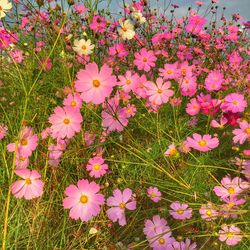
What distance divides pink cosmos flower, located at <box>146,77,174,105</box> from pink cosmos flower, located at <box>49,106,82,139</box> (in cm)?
48

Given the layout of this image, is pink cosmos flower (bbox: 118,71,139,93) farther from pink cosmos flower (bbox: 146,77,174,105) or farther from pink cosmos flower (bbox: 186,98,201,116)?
pink cosmos flower (bbox: 186,98,201,116)

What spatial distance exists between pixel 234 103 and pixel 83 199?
27.2 inches

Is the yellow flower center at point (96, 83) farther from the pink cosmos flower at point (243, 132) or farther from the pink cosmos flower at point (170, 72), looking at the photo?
the pink cosmos flower at point (170, 72)

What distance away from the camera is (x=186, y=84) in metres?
1.88

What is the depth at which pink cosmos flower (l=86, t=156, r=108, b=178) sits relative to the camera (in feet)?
4.71

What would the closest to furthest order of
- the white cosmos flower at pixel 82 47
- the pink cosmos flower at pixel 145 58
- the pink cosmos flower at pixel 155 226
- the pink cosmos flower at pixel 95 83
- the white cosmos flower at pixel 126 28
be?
the pink cosmos flower at pixel 95 83
the pink cosmos flower at pixel 155 226
the white cosmos flower at pixel 82 47
the white cosmos flower at pixel 126 28
the pink cosmos flower at pixel 145 58

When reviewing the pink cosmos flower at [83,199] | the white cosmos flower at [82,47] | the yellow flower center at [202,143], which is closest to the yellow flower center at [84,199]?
the pink cosmos flower at [83,199]

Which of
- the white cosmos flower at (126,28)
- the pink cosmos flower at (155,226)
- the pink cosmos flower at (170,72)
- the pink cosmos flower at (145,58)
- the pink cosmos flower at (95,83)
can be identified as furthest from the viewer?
the pink cosmos flower at (145,58)

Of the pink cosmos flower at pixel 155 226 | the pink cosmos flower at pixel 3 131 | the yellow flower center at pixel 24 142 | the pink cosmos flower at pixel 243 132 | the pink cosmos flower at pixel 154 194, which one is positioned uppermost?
the pink cosmos flower at pixel 3 131

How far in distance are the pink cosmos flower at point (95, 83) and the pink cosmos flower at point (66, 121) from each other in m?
0.11

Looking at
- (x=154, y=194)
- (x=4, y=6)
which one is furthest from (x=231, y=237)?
(x=4, y=6)

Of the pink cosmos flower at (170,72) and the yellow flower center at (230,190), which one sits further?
the pink cosmos flower at (170,72)

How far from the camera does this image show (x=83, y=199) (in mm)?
1200

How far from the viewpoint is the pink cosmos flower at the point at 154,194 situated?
1375mm
